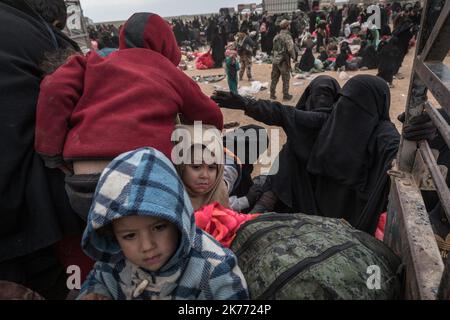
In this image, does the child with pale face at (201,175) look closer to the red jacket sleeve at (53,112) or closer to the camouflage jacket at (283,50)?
the red jacket sleeve at (53,112)

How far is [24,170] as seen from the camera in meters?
1.22

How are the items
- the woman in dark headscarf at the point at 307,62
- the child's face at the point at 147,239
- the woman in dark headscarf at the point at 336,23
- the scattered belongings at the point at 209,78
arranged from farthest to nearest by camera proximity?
the woman in dark headscarf at the point at 336,23
the scattered belongings at the point at 209,78
the woman in dark headscarf at the point at 307,62
the child's face at the point at 147,239

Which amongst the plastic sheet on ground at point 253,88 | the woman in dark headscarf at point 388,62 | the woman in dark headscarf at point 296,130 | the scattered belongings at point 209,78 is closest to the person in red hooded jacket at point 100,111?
the woman in dark headscarf at point 296,130

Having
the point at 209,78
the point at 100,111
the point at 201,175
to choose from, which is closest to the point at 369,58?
the point at 209,78

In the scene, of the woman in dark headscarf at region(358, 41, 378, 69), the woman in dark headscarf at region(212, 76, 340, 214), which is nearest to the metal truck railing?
the woman in dark headscarf at region(212, 76, 340, 214)

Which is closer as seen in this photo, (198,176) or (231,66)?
(198,176)

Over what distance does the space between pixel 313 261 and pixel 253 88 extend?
8.73 m

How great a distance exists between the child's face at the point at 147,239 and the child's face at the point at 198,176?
0.72 metres

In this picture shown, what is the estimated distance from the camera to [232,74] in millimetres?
8375

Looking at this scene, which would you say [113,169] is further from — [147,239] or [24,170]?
[24,170]

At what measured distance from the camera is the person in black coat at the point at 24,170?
3.87ft

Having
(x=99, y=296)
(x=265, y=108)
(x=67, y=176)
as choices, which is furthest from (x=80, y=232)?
(x=265, y=108)

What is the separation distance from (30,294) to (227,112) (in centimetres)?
704
